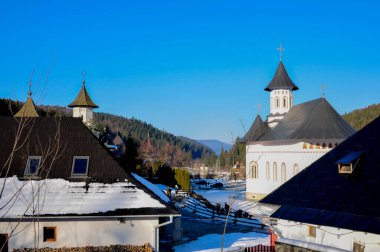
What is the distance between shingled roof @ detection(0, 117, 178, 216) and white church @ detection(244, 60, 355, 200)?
15498 mm

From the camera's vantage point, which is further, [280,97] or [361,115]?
[361,115]

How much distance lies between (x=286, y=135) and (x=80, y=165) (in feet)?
77.1

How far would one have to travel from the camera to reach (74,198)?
1423cm

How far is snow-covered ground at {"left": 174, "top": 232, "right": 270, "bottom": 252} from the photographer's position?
59.1 ft

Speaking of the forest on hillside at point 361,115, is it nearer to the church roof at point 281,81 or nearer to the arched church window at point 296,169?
the church roof at point 281,81

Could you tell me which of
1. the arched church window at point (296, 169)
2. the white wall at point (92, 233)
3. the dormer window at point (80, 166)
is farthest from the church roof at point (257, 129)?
the white wall at point (92, 233)

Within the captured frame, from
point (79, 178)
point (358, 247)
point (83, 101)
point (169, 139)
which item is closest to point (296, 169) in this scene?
point (83, 101)

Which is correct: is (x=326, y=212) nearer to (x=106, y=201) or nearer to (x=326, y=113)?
(x=106, y=201)

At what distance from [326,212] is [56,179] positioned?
9.67 metres

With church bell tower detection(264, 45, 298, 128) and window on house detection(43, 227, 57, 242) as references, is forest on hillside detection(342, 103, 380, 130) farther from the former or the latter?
window on house detection(43, 227, 57, 242)

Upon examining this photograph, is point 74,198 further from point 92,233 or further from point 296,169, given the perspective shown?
point 296,169

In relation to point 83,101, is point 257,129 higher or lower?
lower

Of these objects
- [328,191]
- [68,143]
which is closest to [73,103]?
[68,143]

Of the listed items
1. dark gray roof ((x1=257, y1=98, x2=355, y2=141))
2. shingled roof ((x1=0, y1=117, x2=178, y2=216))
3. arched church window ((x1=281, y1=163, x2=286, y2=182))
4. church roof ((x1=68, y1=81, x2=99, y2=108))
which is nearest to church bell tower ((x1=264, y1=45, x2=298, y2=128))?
dark gray roof ((x1=257, y1=98, x2=355, y2=141))
